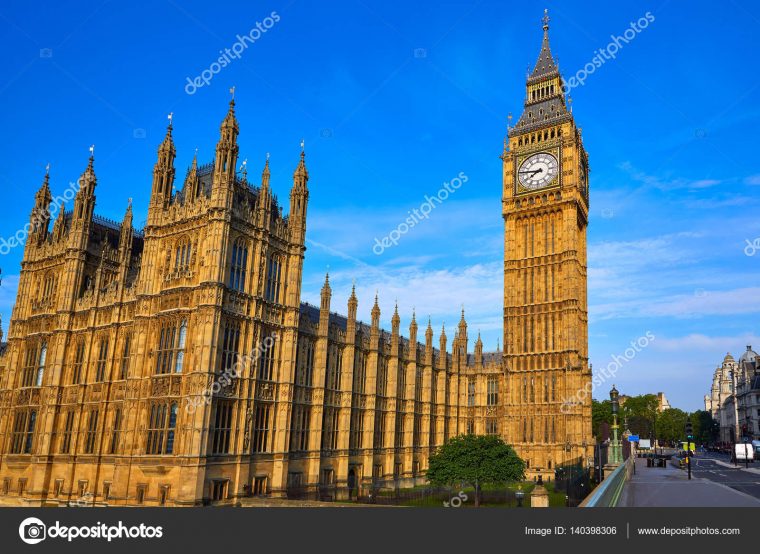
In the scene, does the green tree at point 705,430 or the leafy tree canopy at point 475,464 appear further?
the green tree at point 705,430

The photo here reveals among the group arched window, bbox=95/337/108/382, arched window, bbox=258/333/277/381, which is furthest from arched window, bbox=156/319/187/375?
arched window, bbox=95/337/108/382

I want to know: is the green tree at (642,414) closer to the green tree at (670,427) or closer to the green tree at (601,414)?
the green tree at (670,427)

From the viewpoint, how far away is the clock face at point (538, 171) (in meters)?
76.6

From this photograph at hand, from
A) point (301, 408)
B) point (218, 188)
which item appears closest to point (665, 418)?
point (301, 408)

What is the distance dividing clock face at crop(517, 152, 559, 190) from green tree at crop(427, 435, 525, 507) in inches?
1587

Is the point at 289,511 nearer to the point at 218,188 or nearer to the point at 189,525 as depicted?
the point at 189,525

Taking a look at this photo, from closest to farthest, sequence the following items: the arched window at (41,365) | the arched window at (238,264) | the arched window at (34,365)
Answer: the arched window at (238,264)
the arched window at (41,365)
the arched window at (34,365)

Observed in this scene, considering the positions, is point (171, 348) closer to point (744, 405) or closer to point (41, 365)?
point (41, 365)

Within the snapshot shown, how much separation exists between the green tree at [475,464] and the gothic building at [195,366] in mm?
7013

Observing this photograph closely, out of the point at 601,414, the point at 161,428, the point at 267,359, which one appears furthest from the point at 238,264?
the point at 601,414

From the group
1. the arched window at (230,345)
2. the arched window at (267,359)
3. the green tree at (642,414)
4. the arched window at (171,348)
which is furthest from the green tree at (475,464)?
the green tree at (642,414)

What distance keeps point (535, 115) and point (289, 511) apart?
7568cm

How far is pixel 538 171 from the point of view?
77.8m

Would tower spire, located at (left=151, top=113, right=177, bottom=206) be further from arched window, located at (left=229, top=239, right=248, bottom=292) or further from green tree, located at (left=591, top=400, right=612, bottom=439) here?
green tree, located at (left=591, top=400, right=612, bottom=439)
